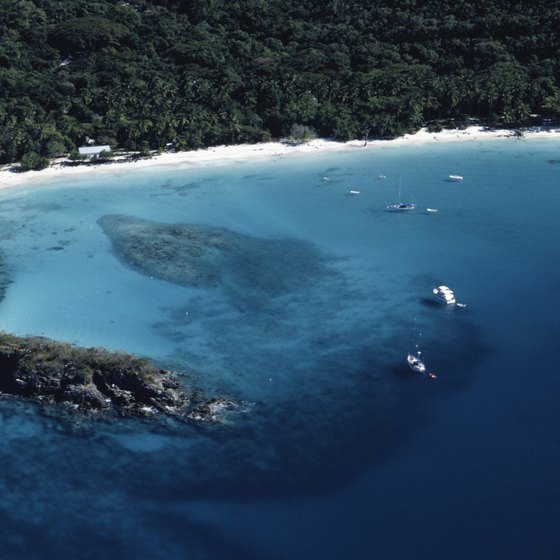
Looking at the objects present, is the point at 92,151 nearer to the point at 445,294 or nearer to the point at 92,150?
the point at 92,150

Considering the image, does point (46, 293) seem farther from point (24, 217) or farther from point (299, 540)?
point (299, 540)

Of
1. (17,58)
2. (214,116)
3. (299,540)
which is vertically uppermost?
(17,58)

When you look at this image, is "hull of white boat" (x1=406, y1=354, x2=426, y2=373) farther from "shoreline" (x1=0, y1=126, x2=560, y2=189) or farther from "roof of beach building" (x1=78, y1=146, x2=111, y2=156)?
"roof of beach building" (x1=78, y1=146, x2=111, y2=156)

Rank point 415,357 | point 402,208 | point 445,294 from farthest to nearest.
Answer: point 402,208
point 445,294
point 415,357

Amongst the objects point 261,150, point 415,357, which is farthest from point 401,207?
point 415,357

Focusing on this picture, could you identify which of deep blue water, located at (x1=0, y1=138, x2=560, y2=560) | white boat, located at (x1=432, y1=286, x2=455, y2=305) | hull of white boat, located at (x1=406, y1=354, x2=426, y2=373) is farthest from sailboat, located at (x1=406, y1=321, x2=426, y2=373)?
white boat, located at (x1=432, y1=286, x2=455, y2=305)

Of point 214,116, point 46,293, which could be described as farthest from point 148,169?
point 46,293
